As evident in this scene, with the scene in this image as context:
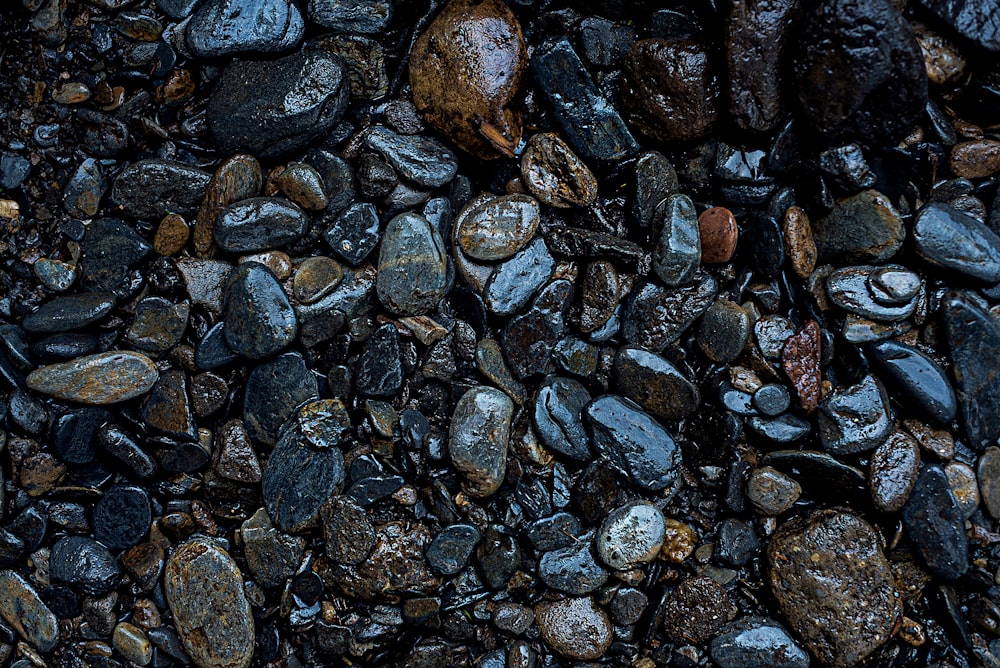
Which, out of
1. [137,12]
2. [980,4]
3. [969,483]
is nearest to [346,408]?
[137,12]

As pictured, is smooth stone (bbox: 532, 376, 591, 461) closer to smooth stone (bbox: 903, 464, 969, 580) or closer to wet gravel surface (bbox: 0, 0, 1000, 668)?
wet gravel surface (bbox: 0, 0, 1000, 668)

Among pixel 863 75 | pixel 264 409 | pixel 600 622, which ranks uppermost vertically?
pixel 863 75

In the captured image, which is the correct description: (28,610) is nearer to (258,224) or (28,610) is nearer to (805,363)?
(258,224)

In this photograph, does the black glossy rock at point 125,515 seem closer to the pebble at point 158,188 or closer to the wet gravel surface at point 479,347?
the wet gravel surface at point 479,347

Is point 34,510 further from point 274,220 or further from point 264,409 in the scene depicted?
point 274,220

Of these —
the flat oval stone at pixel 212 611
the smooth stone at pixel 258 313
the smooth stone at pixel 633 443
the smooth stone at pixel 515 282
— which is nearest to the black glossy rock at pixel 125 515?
the flat oval stone at pixel 212 611
